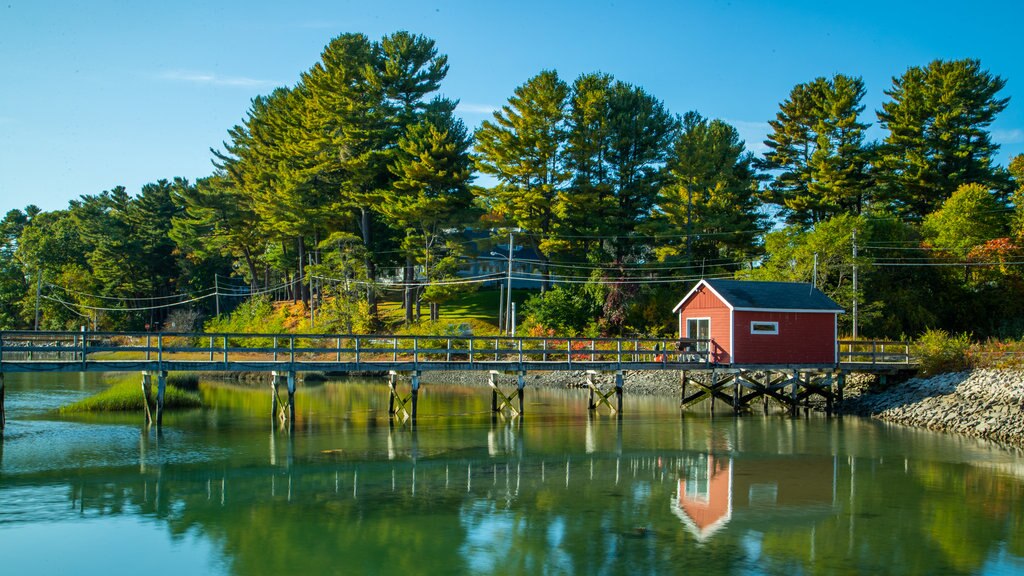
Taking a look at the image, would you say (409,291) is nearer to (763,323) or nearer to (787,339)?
(763,323)

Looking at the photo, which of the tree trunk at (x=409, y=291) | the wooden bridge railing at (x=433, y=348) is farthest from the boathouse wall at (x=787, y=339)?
the tree trunk at (x=409, y=291)

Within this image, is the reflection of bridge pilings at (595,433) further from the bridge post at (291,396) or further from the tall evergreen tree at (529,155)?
the tall evergreen tree at (529,155)

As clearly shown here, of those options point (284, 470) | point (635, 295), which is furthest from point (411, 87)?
point (284, 470)

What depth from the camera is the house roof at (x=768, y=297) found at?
3159cm

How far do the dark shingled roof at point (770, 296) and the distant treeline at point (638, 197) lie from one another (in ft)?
38.2

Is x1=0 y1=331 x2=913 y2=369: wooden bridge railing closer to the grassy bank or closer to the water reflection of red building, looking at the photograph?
the grassy bank

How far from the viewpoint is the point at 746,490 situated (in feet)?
60.1

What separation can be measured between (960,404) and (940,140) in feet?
104

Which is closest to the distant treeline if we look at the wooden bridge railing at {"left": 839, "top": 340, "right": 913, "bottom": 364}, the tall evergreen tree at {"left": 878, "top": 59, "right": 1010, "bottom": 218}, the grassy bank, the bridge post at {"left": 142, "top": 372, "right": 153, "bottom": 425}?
the tall evergreen tree at {"left": 878, "top": 59, "right": 1010, "bottom": 218}

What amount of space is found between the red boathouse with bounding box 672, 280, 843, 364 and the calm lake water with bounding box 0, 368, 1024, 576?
385 cm

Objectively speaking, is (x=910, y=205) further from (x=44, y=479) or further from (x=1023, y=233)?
(x=44, y=479)

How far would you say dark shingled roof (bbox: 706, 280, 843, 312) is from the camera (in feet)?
104

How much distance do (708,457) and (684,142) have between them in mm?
33595

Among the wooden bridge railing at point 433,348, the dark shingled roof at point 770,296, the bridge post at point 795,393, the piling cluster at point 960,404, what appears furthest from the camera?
the wooden bridge railing at point 433,348
